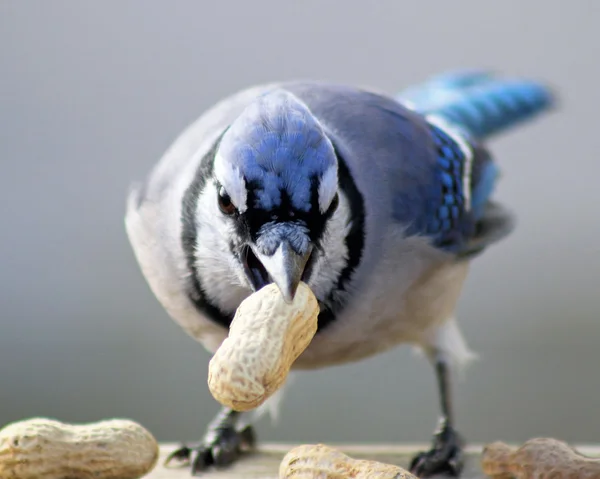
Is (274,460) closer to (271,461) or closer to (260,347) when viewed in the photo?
(271,461)

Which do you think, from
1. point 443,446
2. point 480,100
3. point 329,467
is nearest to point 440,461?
point 443,446

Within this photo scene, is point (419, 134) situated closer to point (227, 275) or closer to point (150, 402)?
point (227, 275)

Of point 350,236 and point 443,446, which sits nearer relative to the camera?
point 350,236

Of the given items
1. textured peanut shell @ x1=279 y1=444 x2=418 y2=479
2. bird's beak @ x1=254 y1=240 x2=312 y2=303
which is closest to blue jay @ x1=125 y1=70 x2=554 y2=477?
bird's beak @ x1=254 y1=240 x2=312 y2=303

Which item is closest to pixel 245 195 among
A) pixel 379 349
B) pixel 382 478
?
pixel 382 478

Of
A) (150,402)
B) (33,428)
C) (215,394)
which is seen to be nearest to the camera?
(215,394)

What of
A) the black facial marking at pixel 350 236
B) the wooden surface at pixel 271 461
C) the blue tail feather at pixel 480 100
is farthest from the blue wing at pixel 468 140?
the wooden surface at pixel 271 461

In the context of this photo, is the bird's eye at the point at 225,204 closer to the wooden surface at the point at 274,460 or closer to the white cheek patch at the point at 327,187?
the white cheek patch at the point at 327,187
